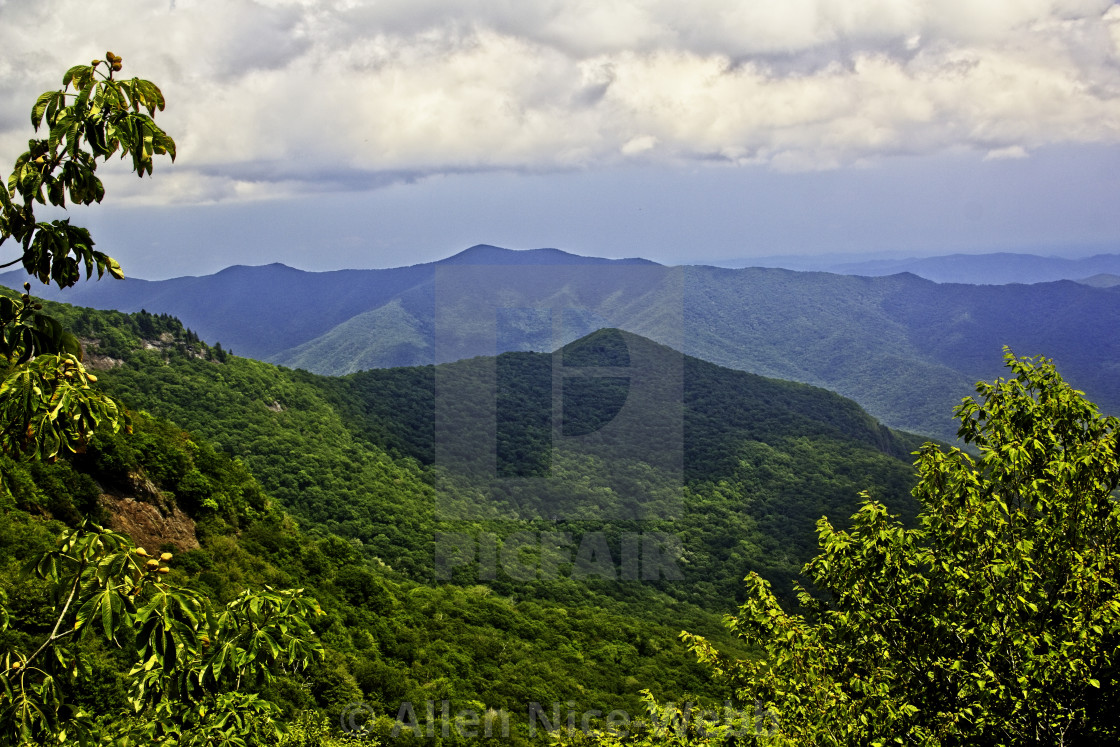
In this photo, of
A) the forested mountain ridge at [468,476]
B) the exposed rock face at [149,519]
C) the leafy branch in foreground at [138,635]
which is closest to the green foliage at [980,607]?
the leafy branch in foreground at [138,635]

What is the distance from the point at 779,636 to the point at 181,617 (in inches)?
248

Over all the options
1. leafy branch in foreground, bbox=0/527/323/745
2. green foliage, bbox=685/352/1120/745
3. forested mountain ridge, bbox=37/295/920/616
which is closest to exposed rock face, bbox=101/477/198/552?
green foliage, bbox=685/352/1120/745

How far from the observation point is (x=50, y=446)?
278 cm

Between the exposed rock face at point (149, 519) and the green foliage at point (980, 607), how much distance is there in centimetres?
1392

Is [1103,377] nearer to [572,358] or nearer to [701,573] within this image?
[572,358]

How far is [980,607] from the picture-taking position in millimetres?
6719

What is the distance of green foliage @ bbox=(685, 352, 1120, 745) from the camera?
6.39 metres

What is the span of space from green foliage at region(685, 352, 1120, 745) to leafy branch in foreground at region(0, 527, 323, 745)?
5204mm

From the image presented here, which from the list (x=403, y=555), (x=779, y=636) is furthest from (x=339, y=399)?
(x=779, y=636)

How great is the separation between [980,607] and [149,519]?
17172 millimetres

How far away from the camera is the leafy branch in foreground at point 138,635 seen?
2686 millimetres

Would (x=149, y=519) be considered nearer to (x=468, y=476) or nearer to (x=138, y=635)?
(x=138, y=635)
